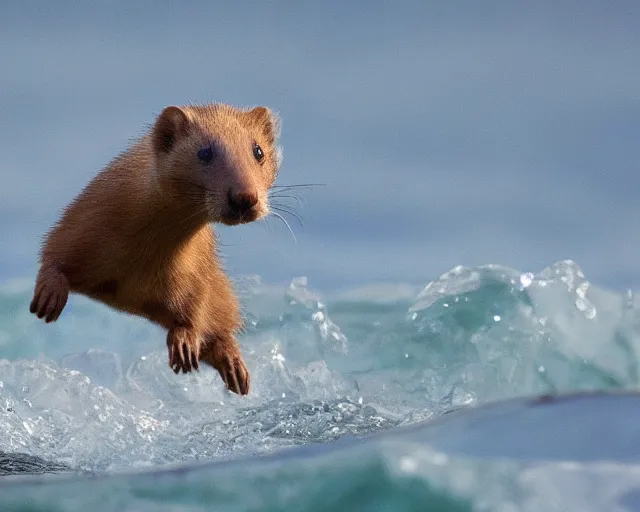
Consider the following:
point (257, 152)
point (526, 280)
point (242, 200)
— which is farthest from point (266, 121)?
point (526, 280)

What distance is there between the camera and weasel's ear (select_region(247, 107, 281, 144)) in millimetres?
5652

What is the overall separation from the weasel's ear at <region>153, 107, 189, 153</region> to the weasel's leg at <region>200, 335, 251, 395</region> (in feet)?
3.76

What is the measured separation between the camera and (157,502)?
274 centimetres

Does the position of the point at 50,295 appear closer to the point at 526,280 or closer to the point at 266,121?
the point at 266,121

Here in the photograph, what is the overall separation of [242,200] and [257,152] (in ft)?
1.87

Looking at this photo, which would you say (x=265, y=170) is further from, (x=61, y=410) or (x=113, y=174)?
(x=61, y=410)

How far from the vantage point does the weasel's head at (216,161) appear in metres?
4.90

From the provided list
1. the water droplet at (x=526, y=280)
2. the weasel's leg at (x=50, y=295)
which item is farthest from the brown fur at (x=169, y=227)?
the water droplet at (x=526, y=280)

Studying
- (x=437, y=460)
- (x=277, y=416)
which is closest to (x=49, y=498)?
(x=437, y=460)

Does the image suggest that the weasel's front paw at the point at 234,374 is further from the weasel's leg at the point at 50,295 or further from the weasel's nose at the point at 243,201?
the weasel's nose at the point at 243,201

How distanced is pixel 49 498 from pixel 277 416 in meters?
4.14

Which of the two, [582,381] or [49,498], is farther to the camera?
[582,381]

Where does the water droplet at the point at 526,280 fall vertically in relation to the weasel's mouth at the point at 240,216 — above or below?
below

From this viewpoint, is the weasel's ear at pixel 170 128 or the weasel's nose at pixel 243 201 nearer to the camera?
the weasel's nose at pixel 243 201
